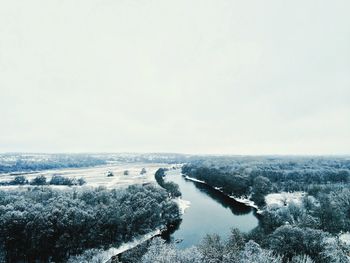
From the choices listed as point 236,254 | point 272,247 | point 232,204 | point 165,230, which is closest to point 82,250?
point 165,230

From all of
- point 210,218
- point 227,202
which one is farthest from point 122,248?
point 227,202

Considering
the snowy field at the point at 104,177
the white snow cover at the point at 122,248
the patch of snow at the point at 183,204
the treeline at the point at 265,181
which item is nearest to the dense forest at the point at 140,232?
the white snow cover at the point at 122,248

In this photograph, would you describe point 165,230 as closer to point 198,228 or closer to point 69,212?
point 198,228

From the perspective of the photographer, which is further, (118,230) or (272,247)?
(118,230)

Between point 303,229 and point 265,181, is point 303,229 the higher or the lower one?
the higher one

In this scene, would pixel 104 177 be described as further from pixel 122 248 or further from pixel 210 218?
pixel 122 248

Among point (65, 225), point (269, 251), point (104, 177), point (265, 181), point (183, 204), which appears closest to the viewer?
point (269, 251)
